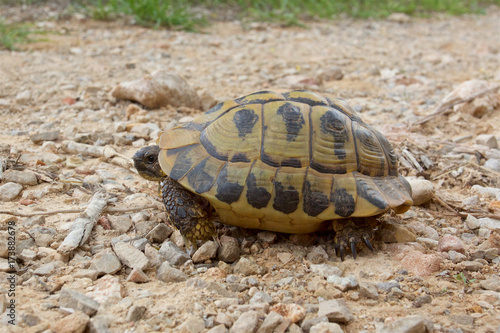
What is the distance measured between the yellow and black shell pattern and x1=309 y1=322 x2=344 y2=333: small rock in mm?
752

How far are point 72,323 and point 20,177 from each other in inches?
63.0

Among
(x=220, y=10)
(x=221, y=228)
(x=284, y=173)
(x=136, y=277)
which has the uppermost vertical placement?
(x=220, y=10)

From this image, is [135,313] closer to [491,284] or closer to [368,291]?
[368,291]

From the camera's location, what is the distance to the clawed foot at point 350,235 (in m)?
2.67

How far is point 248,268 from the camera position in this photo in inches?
98.3

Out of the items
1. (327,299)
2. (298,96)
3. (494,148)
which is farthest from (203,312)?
(494,148)

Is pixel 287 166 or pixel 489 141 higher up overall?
pixel 287 166

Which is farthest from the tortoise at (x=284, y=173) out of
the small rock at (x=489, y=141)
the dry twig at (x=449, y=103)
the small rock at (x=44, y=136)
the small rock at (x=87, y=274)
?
the dry twig at (x=449, y=103)

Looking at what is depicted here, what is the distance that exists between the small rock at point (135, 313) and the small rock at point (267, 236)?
97 centimetres

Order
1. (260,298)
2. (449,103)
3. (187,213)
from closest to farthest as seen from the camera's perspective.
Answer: (260,298)
(187,213)
(449,103)

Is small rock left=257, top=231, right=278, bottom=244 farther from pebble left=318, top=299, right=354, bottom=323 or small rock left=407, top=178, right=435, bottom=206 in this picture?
small rock left=407, top=178, right=435, bottom=206

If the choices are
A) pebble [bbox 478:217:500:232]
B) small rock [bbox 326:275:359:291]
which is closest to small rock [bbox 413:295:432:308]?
small rock [bbox 326:275:359:291]

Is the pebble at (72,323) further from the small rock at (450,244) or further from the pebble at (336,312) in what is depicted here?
the small rock at (450,244)

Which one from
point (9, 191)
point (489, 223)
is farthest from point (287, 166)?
point (9, 191)
